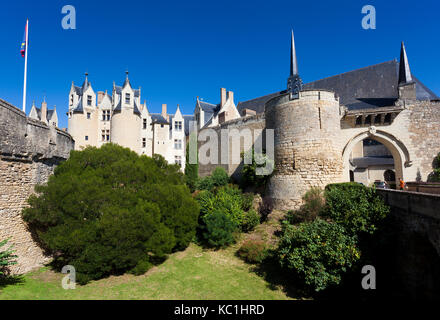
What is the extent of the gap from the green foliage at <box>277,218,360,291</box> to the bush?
1.93 m

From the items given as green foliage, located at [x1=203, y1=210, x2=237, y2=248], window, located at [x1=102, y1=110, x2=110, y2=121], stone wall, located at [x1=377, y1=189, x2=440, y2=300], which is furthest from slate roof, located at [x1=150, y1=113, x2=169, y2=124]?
stone wall, located at [x1=377, y1=189, x2=440, y2=300]

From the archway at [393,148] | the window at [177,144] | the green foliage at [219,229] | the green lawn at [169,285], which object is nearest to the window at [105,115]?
the window at [177,144]

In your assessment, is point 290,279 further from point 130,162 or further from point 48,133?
point 48,133

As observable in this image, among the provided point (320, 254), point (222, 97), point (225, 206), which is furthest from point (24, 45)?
point (222, 97)

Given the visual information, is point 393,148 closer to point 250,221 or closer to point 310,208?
point 310,208

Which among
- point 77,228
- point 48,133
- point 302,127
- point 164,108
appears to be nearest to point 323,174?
point 302,127

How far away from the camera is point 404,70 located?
63.4 ft

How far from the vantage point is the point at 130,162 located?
1108 cm

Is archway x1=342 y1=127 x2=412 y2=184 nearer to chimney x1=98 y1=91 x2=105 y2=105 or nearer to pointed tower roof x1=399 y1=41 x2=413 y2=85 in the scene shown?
pointed tower roof x1=399 y1=41 x2=413 y2=85

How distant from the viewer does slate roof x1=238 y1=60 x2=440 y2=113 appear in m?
19.6

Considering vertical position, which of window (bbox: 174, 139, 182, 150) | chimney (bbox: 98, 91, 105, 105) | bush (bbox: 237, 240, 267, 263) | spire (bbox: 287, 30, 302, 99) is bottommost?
bush (bbox: 237, 240, 267, 263)

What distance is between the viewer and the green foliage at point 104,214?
898 centimetres

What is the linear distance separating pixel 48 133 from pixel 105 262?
6305mm
